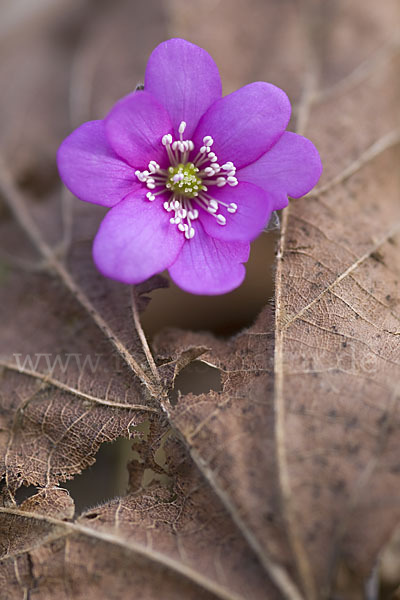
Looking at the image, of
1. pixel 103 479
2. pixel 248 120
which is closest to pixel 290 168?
pixel 248 120

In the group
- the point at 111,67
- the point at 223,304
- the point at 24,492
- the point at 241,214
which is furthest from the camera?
the point at 111,67

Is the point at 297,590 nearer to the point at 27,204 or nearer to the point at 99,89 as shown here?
the point at 27,204

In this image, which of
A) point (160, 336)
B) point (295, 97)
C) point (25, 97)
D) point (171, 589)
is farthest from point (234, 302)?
point (25, 97)

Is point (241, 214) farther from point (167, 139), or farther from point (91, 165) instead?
point (91, 165)

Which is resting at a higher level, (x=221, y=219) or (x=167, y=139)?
(x=167, y=139)

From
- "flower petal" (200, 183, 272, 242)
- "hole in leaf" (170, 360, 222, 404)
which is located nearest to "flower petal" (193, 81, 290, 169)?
"flower petal" (200, 183, 272, 242)

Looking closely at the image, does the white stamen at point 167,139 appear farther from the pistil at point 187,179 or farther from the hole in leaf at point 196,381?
the hole in leaf at point 196,381

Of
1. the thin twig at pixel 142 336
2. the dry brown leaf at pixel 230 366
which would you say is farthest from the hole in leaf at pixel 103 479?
the thin twig at pixel 142 336
